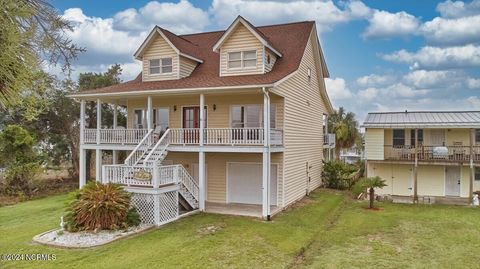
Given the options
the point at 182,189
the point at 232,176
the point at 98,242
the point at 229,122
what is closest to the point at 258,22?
the point at 229,122

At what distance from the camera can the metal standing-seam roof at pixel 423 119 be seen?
19.6 metres

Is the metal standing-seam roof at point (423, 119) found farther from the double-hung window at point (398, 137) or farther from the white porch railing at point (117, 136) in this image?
the white porch railing at point (117, 136)

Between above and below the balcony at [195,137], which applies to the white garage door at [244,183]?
below

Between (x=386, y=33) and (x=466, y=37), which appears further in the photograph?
(x=386, y=33)

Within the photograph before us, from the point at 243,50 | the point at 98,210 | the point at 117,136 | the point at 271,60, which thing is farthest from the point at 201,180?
the point at 271,60

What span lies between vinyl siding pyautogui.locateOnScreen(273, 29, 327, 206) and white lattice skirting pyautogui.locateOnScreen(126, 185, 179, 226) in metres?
5.96

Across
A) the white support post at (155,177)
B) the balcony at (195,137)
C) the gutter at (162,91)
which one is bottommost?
the white support post at (155,177)

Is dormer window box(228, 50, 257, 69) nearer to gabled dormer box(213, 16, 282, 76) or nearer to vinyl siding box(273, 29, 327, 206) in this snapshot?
gabled dormer box(213, 16, 282, 76)

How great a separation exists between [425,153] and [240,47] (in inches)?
491

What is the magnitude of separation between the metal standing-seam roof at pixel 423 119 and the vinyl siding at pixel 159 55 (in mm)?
11690

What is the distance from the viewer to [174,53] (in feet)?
62.1

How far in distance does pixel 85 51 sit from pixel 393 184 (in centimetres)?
2183

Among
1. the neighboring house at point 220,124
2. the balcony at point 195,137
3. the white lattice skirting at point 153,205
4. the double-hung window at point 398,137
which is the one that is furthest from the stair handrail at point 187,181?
the double-hung window at point 398,137

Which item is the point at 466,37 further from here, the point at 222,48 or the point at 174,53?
the point at 174,53
